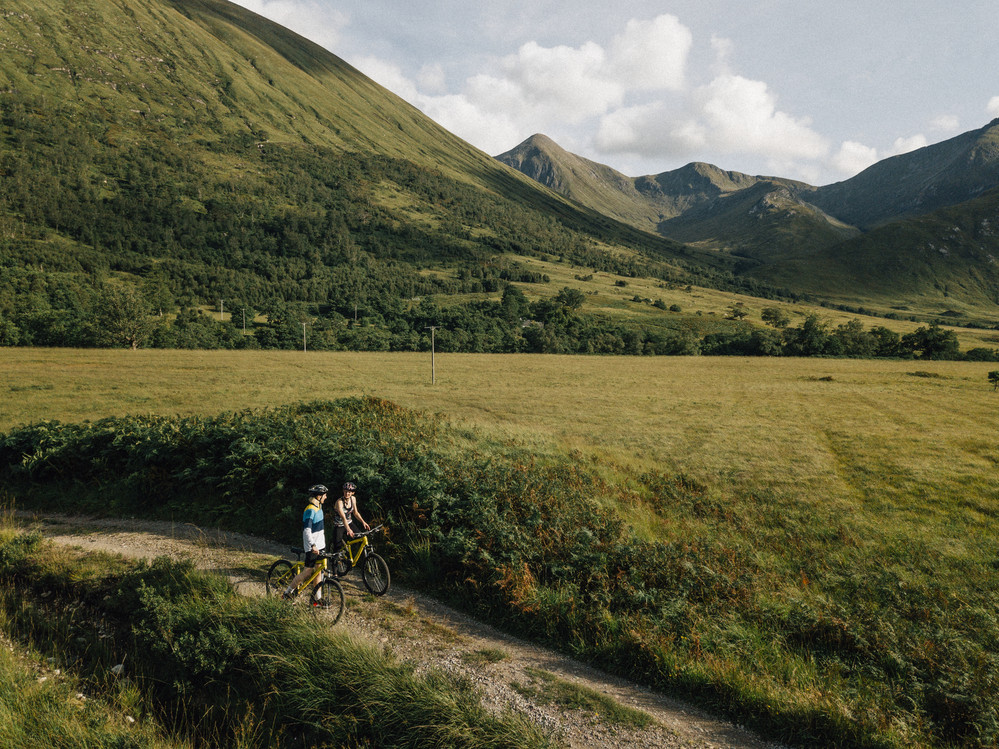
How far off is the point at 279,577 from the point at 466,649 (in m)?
4.45

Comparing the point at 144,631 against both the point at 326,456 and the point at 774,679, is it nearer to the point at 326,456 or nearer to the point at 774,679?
the point at 326,456

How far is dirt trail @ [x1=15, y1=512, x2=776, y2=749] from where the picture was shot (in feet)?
24.6

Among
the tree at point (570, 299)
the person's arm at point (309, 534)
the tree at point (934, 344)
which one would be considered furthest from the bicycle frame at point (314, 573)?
the tree at point (570, 299)

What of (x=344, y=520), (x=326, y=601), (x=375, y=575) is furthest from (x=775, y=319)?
(x=326, y=601)

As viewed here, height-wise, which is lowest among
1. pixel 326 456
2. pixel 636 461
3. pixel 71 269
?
pixel 636 461

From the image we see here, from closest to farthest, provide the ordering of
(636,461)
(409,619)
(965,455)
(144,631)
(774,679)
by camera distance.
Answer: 1. (774,679)
2. (144,631)
3. (409,619)
4. (636,461)
5. (965,455)

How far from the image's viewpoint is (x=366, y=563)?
11.3m

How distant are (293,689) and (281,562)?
3.05 m

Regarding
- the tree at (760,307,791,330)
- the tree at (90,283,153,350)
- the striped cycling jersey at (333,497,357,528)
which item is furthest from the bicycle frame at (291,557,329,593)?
the tree at (760,307,791,330)

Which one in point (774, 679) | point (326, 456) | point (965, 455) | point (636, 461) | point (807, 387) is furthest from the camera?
point (807, 387)

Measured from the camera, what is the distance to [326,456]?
15.6 metres

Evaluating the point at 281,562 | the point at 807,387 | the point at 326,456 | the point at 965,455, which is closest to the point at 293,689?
the point at 281,562

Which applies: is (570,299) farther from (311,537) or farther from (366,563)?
(311,537)

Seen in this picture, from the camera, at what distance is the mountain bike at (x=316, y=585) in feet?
33.7
